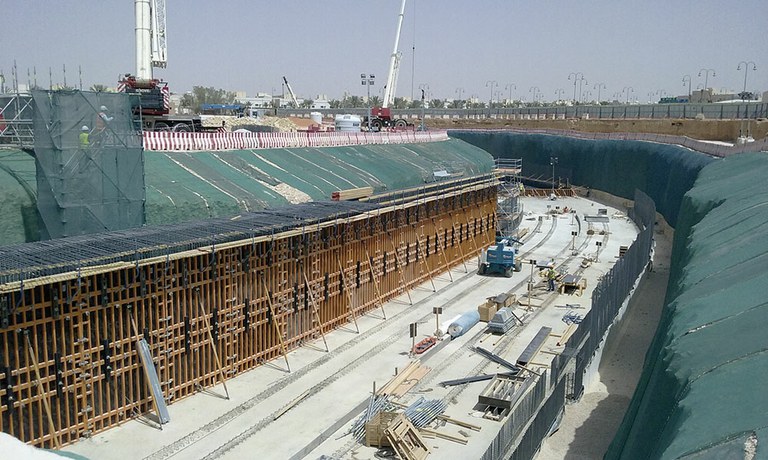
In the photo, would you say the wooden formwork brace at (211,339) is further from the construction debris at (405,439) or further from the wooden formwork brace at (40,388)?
the construction debris at (405,439)

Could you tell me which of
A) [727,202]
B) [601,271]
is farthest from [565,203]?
[727,202]

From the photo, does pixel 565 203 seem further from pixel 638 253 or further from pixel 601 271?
pixel 638 253

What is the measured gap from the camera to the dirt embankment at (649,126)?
216 feet

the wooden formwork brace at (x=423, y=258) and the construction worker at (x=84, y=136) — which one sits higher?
the construction worker at (x=84, y=136)

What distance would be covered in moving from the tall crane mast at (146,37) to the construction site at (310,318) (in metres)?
1.78

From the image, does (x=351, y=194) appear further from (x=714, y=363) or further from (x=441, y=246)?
(x=714, y=363)

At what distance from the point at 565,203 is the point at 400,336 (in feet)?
166

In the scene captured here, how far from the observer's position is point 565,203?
7325 centimetres

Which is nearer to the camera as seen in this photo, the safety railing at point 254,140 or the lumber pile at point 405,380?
the lumber pile at point 405,380

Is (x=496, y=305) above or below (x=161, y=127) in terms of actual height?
below

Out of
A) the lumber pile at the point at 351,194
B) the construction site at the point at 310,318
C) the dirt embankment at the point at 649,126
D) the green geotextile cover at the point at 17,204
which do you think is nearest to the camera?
the construction site at the point at 310,318

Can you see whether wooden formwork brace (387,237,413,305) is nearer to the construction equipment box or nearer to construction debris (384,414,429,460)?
the construction equipment box

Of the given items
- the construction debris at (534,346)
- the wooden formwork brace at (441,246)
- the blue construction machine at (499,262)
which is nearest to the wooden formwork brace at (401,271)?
the wooden formwork brace at (441,246)

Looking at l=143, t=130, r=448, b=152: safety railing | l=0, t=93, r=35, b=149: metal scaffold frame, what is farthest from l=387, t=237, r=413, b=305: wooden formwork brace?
l=0, t=93, r=35, b=149: metal scaffold frame
